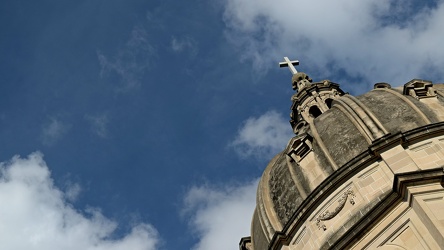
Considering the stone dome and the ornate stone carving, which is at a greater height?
the ornate stone carving

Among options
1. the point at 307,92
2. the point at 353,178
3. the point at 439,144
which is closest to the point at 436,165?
the point at 439,144

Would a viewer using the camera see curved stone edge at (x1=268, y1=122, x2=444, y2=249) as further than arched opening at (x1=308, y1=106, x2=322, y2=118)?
No

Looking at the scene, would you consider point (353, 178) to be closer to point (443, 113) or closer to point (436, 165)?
point (436, 165)

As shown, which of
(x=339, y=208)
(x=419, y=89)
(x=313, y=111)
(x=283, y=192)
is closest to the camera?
(x=339, y=208)

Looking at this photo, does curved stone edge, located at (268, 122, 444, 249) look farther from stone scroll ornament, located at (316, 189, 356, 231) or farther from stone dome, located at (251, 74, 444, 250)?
stone scroll ornament, located at (316, 189, 356, 231)

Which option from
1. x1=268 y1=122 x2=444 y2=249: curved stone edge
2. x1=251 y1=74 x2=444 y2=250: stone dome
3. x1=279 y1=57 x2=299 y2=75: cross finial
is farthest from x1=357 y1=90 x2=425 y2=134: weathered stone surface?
x1=279 y1=57 x2=299 y2=75: cross finial

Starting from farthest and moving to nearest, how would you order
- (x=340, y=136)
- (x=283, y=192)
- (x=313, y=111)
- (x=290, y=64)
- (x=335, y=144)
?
1. (x=290, y=64)
2. (x=313, y=111)
3. (x=283, y=192)
4. (x=340, y=136)
5. (x=335, y=144)

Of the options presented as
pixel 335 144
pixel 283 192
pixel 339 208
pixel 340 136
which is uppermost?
pixel 340 136

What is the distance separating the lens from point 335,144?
945 inches

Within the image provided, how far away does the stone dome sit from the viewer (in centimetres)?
2247

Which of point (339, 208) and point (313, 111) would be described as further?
point (313, 111)

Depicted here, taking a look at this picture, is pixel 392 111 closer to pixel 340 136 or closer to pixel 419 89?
pixel 419 89

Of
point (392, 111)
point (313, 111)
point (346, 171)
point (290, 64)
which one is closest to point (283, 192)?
point (346, 171)

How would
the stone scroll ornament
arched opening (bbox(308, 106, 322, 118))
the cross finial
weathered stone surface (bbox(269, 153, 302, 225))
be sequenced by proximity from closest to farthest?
the stone scroll ornament < weathered stone surface (bbox(269, 153, 302, 225)) < arched opening (bbox(308, 106, 322, 118)) < the cross finial
